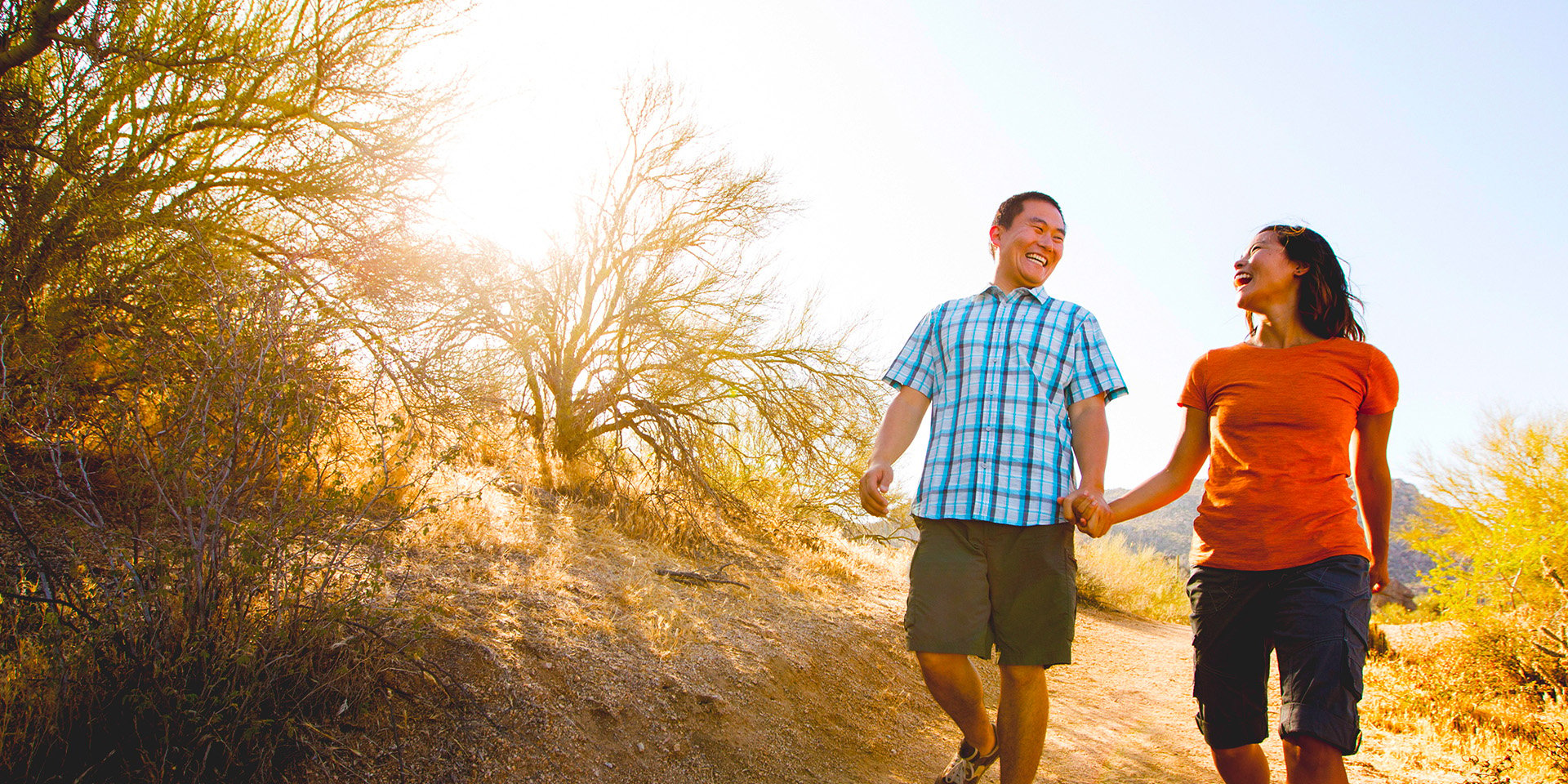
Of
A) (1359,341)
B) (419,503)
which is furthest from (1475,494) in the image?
(419,503)

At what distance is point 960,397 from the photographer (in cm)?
264

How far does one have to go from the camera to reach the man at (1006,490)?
2.39 meters

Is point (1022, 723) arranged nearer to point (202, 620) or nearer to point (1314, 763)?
point (1314, 763)

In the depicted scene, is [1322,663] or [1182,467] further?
[1182,467]

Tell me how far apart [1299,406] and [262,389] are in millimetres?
3323

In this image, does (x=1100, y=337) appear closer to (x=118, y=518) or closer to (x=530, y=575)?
(x=530, y=575)

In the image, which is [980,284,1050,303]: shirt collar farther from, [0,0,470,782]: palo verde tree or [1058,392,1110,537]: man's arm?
[0,0,470,782]: palo verde tree

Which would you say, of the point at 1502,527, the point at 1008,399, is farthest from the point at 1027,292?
the point at 1502,527

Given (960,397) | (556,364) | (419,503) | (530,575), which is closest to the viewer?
(960,397)

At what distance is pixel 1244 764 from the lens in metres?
2.28

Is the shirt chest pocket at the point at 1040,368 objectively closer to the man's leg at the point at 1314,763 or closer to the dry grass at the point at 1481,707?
the man's leg at the point at 1314,763

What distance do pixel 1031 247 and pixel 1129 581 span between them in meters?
12.6

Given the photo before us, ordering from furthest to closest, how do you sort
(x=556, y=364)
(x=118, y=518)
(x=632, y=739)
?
(x=556, y=364) < (x=118, y=518) < (x=632, y=739)

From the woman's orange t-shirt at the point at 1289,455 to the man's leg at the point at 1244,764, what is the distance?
0.55 metres
